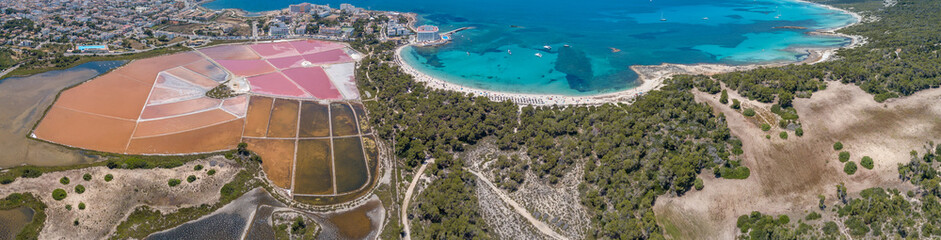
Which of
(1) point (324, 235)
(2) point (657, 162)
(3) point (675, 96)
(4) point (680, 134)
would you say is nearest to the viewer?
(1) point (324, 235)

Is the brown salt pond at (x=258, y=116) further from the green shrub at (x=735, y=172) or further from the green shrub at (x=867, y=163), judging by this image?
the green shrub at (x=867, y=163)

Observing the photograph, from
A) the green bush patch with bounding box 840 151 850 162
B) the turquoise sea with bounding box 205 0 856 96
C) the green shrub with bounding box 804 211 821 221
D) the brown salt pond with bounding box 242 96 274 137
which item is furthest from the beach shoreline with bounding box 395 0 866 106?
the green shrub with bounding box 804 211 821 221

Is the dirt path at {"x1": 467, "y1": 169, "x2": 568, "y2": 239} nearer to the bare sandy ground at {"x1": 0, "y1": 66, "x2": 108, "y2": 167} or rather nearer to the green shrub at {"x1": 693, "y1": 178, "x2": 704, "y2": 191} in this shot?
the green shrub at {"x1": 693, "y1": 178, "x2": 704, "y2": 191}

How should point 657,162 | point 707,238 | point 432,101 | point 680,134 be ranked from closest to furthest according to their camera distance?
point 707,238 → point 657,162 → point 680,134 → point 432,101

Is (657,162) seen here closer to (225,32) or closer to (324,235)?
(324,235)

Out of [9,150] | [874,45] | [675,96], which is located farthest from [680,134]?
[9,150]
